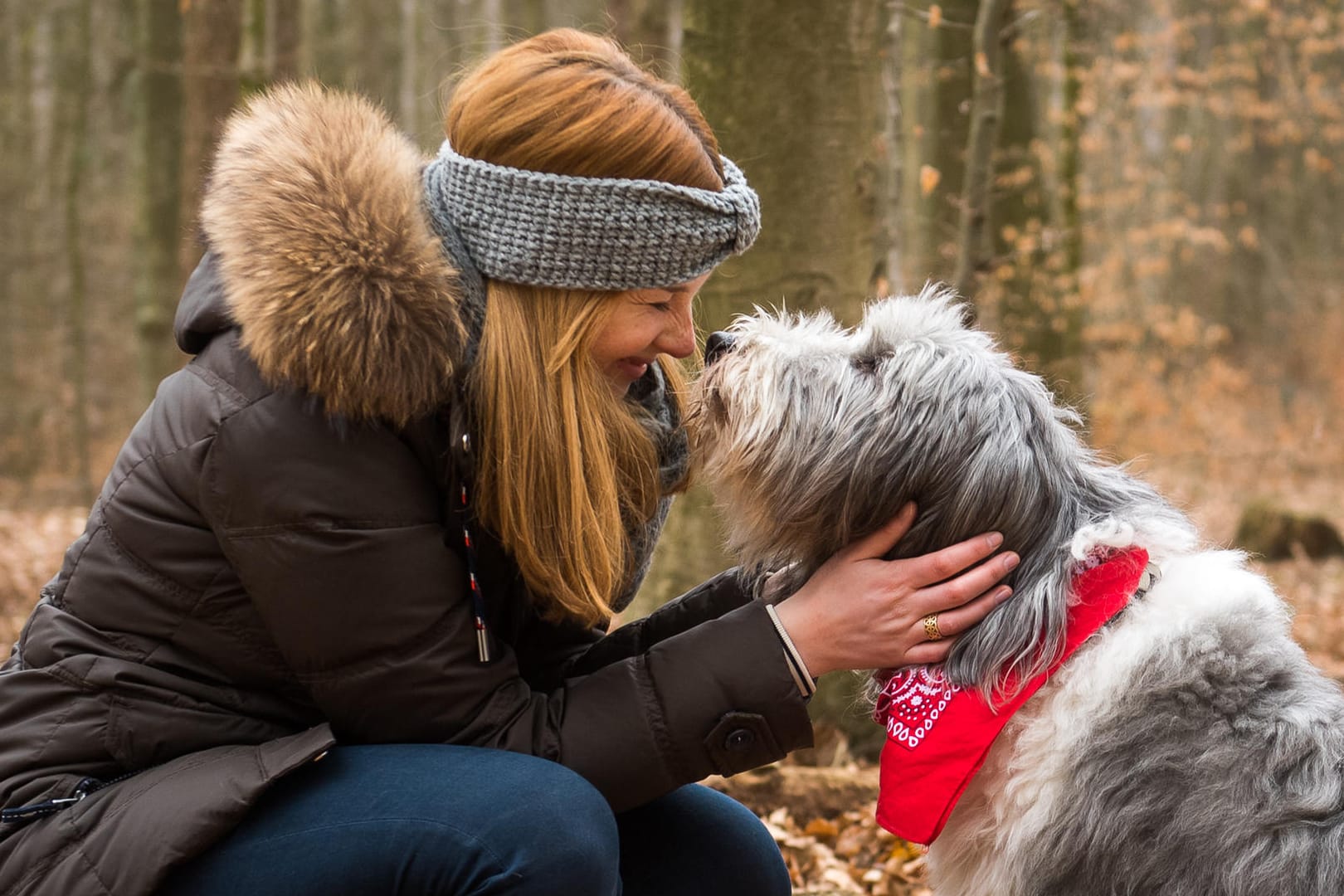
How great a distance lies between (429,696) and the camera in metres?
2.23

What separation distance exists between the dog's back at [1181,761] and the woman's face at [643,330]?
3.16 feet

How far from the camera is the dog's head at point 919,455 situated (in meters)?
2.29

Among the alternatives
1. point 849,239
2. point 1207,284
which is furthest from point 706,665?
point 1207,284

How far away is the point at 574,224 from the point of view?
7.33 feet

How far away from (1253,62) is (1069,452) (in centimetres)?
1286

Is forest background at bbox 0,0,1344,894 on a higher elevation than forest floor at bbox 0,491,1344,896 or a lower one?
higher

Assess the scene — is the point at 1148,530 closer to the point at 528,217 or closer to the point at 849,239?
the point at 528,217

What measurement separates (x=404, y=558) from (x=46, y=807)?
2.31 feet

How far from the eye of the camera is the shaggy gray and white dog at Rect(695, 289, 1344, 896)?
2.11 metres

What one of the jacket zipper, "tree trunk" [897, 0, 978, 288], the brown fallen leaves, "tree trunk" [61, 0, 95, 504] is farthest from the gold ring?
"tree trunk" [61, 0, 95, 504]

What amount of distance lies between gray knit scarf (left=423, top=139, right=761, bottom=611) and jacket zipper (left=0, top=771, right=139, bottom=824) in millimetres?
967

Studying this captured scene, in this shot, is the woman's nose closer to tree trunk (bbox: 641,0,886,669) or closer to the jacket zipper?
the jacket zipper

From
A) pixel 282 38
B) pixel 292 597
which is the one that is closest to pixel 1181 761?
pixel 292 597

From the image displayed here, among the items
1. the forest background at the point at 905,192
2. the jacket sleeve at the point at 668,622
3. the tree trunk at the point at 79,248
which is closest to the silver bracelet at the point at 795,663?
the jacket sleeve at the point at 668,622
